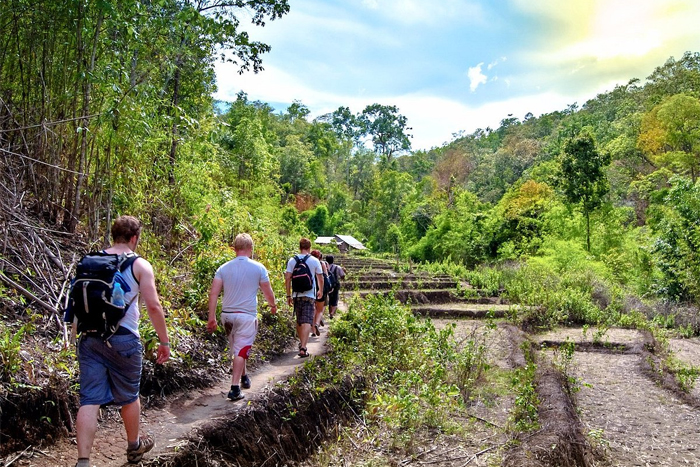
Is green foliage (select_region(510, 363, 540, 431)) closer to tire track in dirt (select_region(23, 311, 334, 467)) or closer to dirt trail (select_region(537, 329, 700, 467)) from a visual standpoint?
dirt trail (select_region(537, 329, 700, 467))

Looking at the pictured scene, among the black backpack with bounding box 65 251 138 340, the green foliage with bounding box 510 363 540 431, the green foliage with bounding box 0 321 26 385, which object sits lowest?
the green foliage with bounding box 510 363 540 431

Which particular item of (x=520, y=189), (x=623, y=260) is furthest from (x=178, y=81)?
(x=520, y=189)

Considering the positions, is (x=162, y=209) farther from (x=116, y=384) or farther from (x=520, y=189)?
(x=520, y=189)

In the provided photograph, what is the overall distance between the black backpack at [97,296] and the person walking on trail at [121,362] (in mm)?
67

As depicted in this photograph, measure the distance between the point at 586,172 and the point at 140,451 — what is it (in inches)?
926

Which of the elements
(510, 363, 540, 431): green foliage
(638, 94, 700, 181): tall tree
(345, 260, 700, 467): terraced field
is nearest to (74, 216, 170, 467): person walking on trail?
(345, 260, 700, 467): terraced field

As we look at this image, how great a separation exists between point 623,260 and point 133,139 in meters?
20.6

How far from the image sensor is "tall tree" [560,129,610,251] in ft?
75.3

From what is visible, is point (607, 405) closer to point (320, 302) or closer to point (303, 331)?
point (320, 302)

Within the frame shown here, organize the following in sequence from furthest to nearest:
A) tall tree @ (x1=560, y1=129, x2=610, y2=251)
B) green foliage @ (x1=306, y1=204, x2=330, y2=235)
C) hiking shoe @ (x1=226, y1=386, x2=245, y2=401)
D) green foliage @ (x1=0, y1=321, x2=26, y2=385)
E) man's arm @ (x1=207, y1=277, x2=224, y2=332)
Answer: green foliage @ (x1=306, y1=204, x2=330, y2=235) < tall tree @ (x1=560, y1=129, x2=610, y2=251) < hiking shoe @ (x1=226, y1=386, x2=245, y2=401) < man's arm @ (x1=207, y1=277, x2=224, y2=332) < green foliage @ (x1=0, y1=321, x2=26, y2=385)

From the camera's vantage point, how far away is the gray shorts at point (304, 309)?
6613mm

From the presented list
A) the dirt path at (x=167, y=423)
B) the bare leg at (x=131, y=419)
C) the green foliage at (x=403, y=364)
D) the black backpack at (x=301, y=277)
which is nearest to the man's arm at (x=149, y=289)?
the bare leg at (x=131, y=419)

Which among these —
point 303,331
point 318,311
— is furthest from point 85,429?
point 318,311

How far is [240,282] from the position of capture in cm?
491
